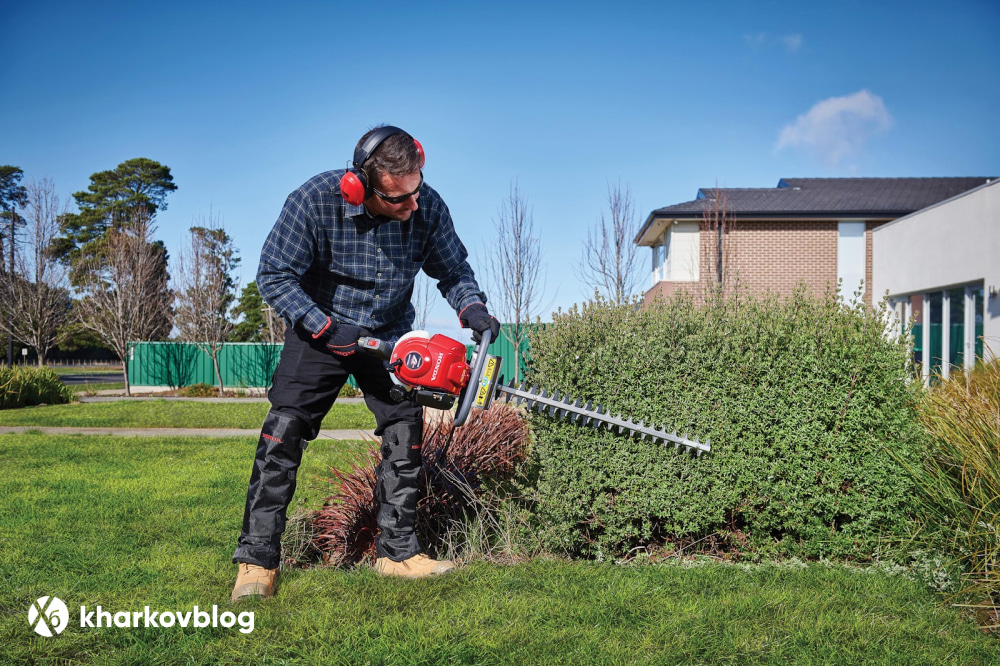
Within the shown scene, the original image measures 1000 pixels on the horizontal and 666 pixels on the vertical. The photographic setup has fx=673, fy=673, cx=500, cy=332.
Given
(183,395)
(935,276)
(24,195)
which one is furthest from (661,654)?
(24,195)

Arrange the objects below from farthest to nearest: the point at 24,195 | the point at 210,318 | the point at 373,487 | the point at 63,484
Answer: the point at 24,195 → the point at 210,318 → the point at 63,484 → the point at 373,487

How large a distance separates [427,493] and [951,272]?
14594mm

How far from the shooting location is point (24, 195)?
2870cm

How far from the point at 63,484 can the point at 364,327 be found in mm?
4055

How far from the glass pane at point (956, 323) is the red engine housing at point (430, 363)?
14664 millimetres

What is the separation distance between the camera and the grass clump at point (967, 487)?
2.95 m

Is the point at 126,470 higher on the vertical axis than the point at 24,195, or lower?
lower

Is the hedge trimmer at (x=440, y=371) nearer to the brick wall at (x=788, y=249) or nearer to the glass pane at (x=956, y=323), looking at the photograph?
the glass pane at (x=956, y=323)

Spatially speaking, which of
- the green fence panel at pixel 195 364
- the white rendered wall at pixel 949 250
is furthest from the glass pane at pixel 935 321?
the green fence panel at pixel 195 364

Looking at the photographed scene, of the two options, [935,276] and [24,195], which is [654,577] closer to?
[935,276]

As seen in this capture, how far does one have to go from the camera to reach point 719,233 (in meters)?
20.4

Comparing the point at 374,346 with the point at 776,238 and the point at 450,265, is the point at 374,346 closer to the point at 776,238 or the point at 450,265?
the point at 450,265

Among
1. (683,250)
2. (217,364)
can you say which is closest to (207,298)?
(217,364)

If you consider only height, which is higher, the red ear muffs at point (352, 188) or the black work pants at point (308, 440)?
the red ear muffs at point (352, 188)
